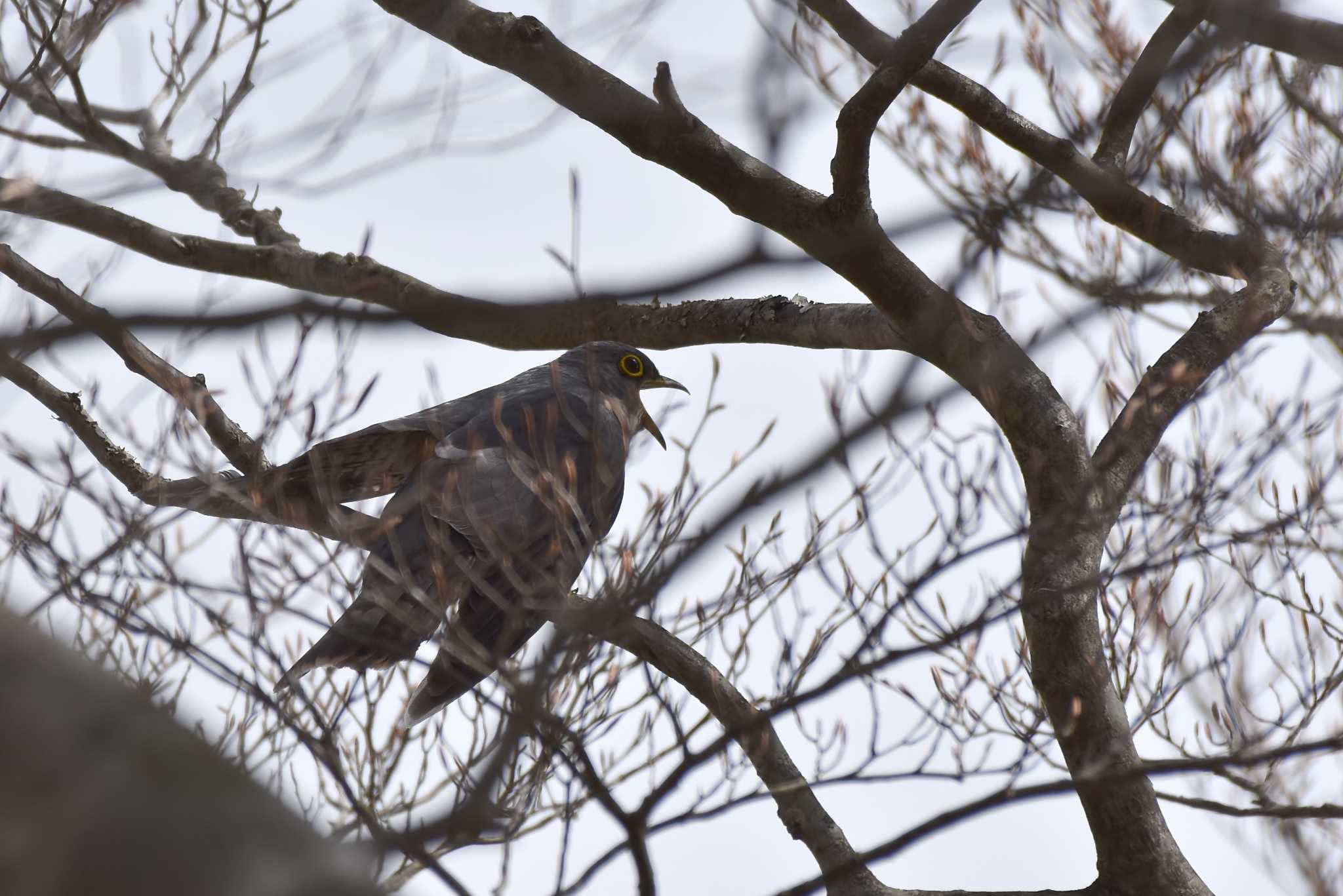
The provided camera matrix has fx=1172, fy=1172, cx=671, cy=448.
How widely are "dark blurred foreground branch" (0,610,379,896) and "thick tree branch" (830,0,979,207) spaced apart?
2.28 m

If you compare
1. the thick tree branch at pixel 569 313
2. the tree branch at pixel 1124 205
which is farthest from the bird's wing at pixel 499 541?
the tree branch at pixel 1124 205

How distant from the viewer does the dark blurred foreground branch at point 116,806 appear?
3.46 ft

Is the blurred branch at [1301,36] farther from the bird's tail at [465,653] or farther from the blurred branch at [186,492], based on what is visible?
the blurred branch at [186,492]

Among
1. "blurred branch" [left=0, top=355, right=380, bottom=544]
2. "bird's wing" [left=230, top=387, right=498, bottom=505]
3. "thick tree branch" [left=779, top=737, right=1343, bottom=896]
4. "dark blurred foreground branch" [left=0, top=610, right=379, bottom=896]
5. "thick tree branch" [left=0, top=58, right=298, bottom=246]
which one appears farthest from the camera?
"thick tree branch" [left=0, top=58, right=298, bottom=246]

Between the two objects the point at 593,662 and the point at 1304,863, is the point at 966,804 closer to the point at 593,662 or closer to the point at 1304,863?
the point at 593,662

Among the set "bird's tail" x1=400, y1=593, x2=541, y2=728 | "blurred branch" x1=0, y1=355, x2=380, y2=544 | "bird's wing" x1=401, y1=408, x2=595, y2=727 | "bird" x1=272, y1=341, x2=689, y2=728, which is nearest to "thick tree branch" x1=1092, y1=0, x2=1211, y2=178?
"bird" x1=272, y1=341, x2=689, y2=728

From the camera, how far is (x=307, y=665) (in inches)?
147

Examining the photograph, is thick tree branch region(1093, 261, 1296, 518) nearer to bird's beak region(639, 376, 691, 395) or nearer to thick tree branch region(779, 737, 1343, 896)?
thick tree branch region(779, 737, 1343, 896)

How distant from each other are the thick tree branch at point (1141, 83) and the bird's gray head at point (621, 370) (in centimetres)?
249

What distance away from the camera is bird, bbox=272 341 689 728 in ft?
10.9

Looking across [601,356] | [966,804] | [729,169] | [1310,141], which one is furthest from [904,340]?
[1310,141]

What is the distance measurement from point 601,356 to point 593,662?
341cm

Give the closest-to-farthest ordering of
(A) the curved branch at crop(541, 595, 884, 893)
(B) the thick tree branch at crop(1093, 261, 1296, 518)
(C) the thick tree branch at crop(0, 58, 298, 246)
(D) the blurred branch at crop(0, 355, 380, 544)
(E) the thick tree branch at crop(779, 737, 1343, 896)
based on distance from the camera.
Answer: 1. (E) the thick tree branch at crop(779, 737, 1343, 896)
2. (D) the blurred branch at crop(0, 355, 380, 544)
3. (B) the thick tree branch at crop(1093, 261, 1296, 518)
4. (A) the curved branch at crop(541, 595, 884, 893)
5. (C) the thick tree branch at crop(0, 58, 298, 246)

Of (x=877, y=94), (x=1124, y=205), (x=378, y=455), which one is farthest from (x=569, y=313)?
(x=1124, y=205)
